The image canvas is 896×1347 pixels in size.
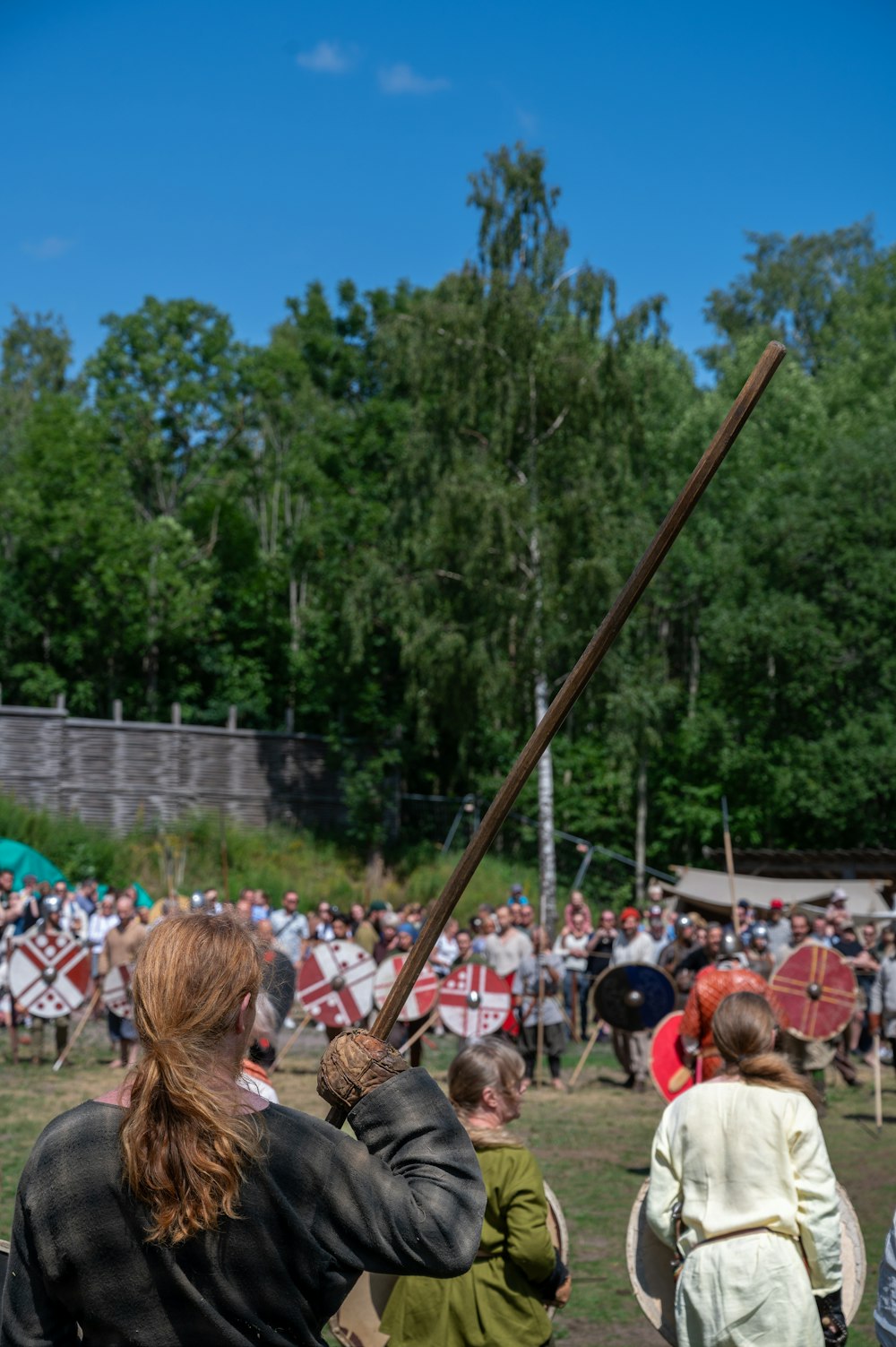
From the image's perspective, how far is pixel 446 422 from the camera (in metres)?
25.8

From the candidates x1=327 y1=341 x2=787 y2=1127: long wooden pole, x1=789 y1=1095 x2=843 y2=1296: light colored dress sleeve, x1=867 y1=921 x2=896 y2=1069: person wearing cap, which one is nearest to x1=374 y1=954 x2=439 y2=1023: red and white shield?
x1=867 y1=921 x2=896 y2=1069: person wearing cap

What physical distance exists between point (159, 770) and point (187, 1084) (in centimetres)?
2886

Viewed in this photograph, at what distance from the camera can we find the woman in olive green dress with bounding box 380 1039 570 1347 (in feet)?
11.8

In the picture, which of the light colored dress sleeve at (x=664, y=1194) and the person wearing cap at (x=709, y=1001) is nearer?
the light colored dress sleeve at (x=664, y=1194)

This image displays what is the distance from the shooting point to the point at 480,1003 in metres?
11.9

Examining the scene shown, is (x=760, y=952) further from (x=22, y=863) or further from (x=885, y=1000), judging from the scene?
(x=22, y=863)

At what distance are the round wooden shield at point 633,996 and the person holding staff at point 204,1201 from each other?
34.1 feet

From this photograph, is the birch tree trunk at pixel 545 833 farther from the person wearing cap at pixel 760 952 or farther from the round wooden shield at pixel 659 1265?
the round wooden shield at pixel 659 1265

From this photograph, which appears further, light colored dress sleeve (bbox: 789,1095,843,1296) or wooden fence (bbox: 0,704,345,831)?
wooden fence (bbox: 0,704,345,831)

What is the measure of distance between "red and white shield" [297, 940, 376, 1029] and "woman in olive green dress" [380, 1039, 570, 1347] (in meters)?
8.43

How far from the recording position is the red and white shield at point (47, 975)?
42.3 feet

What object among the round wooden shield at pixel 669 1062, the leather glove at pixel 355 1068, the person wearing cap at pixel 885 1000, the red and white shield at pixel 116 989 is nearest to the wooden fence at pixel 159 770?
the red and white shield at pixel 116 989

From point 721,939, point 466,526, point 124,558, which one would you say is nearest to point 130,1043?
point 721,939

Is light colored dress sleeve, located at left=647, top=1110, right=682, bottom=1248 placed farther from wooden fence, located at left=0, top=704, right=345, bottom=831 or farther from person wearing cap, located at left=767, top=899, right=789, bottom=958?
wooden fence, located at left=0, top=704, right=345, bottom=831
